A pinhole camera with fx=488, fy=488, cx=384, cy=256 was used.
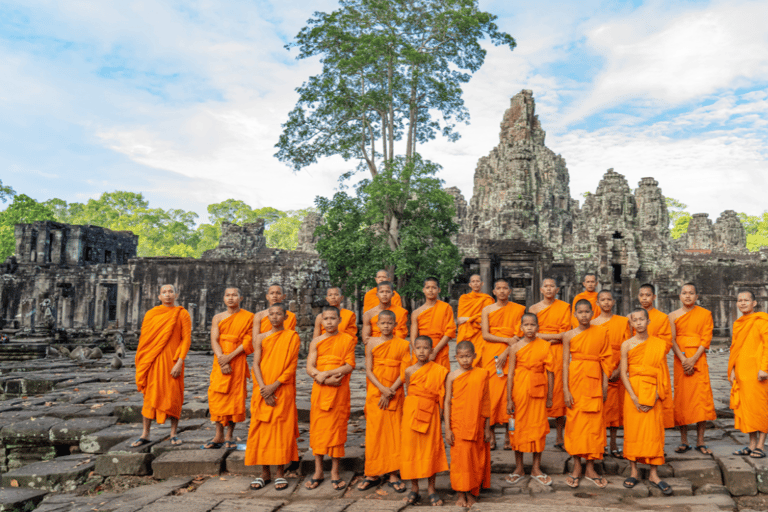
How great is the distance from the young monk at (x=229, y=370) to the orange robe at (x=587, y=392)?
3.05 metres

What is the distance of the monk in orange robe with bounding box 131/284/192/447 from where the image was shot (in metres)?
4.90

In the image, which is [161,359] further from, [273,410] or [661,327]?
[661,327]

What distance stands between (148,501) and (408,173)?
1114 cm

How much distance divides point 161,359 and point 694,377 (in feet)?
17.5

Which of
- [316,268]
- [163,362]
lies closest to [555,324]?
[163,362]

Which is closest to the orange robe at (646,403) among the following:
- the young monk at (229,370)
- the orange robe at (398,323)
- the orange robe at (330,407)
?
the orange robe at (398,323)

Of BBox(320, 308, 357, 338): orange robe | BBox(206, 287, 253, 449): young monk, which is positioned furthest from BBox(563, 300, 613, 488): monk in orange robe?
BBox(206, 287, 253, 449): young monk

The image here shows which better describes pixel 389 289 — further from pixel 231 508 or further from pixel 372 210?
pixel 372 210

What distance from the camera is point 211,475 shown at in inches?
173

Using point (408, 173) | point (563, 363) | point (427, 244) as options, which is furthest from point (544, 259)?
point (563, 363)

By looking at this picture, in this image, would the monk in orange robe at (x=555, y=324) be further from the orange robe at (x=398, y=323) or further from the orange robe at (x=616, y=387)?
the orange robe at (x=398, y=323)

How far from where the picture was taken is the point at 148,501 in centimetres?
385

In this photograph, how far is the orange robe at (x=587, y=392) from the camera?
4.02 metres

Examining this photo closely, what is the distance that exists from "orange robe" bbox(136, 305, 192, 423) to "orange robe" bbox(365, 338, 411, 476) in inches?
85.6
